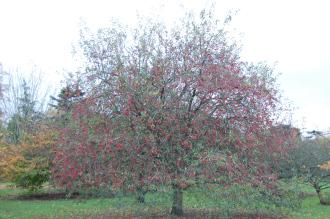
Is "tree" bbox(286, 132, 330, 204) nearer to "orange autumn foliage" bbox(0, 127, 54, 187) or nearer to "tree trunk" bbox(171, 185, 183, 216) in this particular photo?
"tree trunk" bbox(171, 185, 183, 216)

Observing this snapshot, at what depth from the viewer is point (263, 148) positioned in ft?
40.7

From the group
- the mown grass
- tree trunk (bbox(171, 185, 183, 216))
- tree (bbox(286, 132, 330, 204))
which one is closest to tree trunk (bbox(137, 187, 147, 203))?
the mown grass

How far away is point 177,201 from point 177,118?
2.74 m

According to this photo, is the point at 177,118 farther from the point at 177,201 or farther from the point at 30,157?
the point at 30,157

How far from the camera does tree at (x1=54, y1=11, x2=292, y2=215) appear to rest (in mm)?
11438

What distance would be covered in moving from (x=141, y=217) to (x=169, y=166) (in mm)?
2679

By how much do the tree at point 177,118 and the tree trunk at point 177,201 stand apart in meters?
0.03

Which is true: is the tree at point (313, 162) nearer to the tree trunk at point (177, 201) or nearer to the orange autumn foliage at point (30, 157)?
the tree trunk at point (177, 201)

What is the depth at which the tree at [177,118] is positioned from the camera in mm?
11438

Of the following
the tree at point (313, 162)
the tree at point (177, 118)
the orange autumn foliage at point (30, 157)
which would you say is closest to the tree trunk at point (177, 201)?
the tree at point (177, 118)

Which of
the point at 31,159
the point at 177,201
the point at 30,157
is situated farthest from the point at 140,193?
the point at 30,157

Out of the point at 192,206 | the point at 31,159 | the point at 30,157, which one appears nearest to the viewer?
the point at 192,206

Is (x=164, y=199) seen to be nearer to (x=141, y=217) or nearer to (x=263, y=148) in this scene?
(x=141, y=217)

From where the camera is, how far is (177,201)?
12.8 metres
